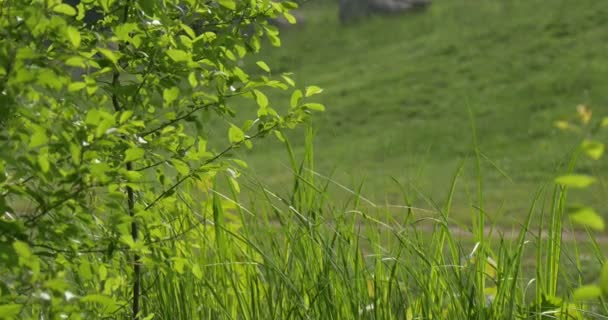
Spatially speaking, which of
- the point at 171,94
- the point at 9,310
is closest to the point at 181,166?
the point at 171,94

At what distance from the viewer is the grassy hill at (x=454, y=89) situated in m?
18.6

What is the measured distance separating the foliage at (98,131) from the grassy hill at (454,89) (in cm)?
1188

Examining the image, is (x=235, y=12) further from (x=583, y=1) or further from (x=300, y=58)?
(x=300, y=58)

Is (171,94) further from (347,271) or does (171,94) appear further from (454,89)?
(454,89)

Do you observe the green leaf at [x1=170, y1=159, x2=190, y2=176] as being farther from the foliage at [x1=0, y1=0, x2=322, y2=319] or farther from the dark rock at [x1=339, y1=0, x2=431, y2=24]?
the dark rock at [x1=339, y1=0, x2=431, y2=24]

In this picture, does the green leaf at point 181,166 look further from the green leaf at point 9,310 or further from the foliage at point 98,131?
the green leaf at point 9,310

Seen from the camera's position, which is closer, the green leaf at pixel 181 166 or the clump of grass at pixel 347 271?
the green leaf at pixel 181 166

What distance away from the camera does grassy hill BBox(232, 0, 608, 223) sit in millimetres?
18609

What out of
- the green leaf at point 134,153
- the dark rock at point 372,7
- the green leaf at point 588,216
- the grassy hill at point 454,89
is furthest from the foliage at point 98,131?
the dark rock at point 372,7

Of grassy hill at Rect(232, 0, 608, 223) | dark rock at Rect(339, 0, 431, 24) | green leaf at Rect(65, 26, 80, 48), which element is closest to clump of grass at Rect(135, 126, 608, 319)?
green leaf at Rect(65, 26, 80, 48)

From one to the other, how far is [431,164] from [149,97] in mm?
16249

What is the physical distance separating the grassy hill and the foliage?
11.9 m

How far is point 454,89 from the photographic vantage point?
23391 millimetres

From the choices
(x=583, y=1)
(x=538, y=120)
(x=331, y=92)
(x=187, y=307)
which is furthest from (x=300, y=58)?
(x=187, y=307)
